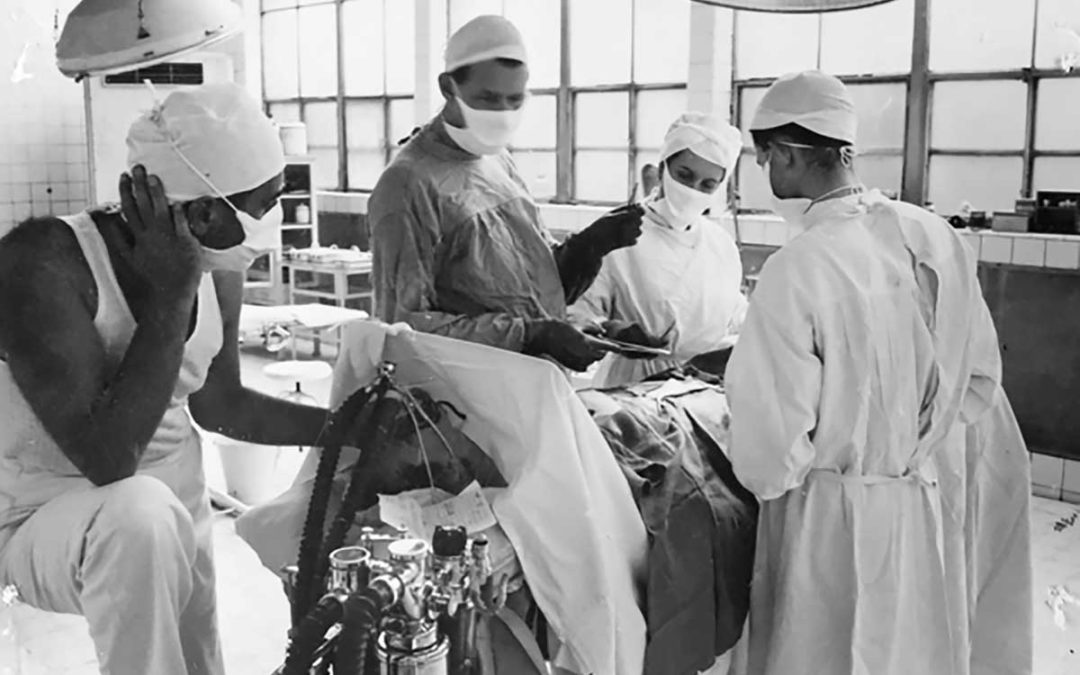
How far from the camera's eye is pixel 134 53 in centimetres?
209

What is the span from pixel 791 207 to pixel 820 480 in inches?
22.4

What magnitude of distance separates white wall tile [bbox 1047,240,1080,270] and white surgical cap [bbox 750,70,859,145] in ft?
10.3

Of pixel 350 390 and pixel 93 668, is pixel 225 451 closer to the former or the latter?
pixel 93 668

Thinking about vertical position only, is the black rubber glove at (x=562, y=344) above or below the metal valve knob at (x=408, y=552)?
above

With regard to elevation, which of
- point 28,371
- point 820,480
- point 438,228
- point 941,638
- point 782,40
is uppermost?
point 782,40

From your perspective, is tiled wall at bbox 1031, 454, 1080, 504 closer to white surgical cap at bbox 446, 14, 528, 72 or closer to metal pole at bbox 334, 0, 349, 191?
white surgical cap at bbox 446, 14, 528, 72

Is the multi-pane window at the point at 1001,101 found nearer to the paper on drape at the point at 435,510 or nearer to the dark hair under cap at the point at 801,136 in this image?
the dark hair under cap at the point at 801,136

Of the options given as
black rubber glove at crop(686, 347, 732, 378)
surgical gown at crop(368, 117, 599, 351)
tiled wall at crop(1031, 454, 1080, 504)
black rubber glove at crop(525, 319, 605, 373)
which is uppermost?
surgical gown at crop(368, 117, 599, 351)

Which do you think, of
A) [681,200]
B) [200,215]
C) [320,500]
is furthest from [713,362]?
Answer: [200,215]

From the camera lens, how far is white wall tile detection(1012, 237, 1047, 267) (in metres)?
4.84

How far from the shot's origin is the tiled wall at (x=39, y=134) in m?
2.67

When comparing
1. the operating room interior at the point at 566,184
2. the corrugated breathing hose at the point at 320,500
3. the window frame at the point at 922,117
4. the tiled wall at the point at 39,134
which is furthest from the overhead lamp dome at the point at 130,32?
the window frame at the point at 922,117

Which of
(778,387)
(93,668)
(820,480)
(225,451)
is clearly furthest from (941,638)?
(225,451)

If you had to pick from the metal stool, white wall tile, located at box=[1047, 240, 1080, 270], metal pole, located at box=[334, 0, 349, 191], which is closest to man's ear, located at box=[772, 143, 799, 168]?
the metal stool
